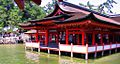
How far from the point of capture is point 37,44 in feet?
61.2

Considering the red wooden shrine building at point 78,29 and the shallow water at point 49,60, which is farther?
the red wooden shrine building at point 78,29

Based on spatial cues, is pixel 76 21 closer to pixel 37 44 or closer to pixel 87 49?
pixel 87 49

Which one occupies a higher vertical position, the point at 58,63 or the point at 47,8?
the point at 47,8

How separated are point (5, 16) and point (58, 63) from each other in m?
20.1

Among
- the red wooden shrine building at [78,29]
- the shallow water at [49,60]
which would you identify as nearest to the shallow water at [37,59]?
the shallow water at [49,60]

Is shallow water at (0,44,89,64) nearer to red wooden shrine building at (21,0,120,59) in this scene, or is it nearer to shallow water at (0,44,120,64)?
shallow water at (0,44,120,64)

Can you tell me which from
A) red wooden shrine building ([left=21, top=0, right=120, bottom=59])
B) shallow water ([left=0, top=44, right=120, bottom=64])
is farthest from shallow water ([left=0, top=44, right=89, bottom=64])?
red wooden shrine building ([left=21, top=0, right=120, bottom=59])

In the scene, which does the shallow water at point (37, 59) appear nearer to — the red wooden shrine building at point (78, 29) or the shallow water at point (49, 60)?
the shallow water at point (49, 60)

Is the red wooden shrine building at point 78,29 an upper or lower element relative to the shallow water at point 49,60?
upper

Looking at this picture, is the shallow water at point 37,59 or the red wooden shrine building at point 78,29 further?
the red wooden shrine building at point 78,29

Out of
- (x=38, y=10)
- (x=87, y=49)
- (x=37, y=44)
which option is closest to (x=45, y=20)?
(x=37, y=44)

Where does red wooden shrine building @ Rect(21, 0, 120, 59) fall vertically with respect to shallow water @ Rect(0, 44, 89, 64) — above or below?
above

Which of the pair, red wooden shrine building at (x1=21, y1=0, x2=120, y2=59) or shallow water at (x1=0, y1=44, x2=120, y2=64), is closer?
shallow water at (x1=0, y1=44, x2=120, y2=64)

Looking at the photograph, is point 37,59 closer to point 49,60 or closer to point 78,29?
point 49,60
